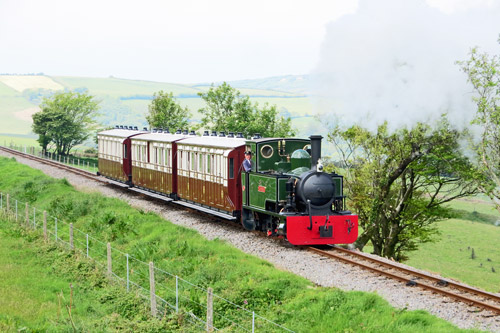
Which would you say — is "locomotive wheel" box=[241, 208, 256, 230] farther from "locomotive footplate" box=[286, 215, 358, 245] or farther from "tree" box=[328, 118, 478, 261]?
"tree" box=[328, 118, 478, 261]

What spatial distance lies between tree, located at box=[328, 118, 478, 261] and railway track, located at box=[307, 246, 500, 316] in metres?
11.6

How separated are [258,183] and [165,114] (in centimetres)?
3645

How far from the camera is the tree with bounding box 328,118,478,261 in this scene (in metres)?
25.1

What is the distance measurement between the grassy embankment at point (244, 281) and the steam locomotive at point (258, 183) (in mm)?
1920

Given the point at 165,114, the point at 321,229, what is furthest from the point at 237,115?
the point at 321,229

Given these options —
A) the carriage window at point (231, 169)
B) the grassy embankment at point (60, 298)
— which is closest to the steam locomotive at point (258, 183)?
the carriage window at point (231, 169)

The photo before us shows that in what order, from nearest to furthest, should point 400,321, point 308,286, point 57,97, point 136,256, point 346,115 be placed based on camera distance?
1. point 400,321
2. point 308,286
3. point 136,256
4. point 346,115
5. point 57,97

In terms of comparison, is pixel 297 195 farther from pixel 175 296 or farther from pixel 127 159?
pixel 127 159

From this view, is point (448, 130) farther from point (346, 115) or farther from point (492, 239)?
point (492, 239)

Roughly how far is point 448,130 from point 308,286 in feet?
50.1

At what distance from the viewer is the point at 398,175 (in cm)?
2792

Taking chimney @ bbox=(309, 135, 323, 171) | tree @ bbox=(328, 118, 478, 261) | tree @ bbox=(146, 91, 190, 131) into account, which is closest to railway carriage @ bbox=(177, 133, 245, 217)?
chimney @ bbox=(309, 135, 323, 171)

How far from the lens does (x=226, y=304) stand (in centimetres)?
1030

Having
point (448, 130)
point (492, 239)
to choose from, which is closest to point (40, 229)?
point (448, 130)
